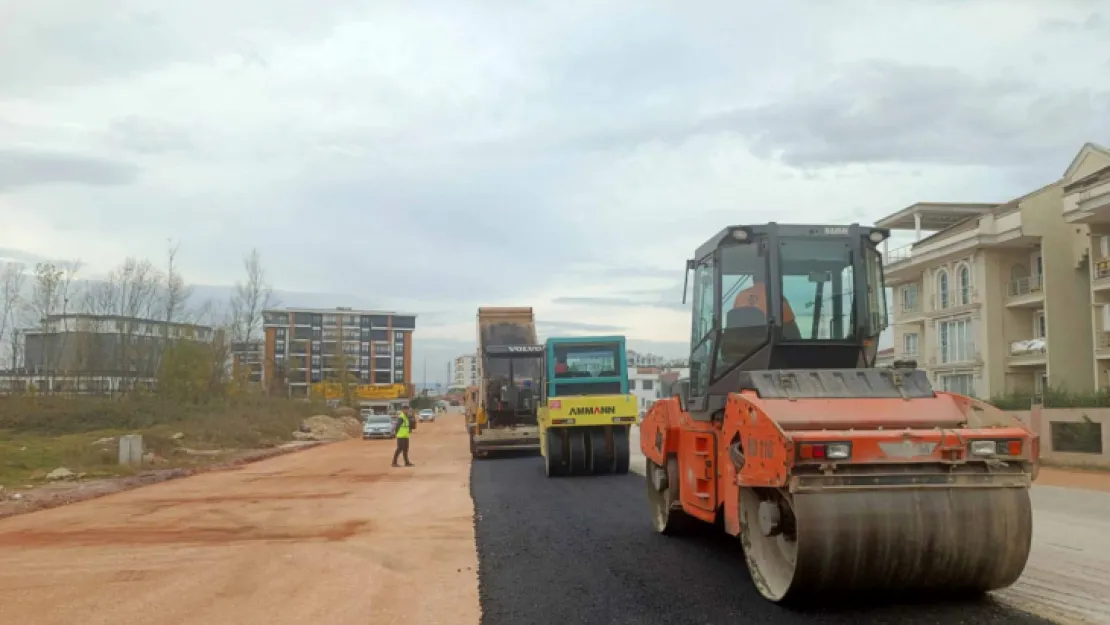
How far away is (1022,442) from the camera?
6.01m

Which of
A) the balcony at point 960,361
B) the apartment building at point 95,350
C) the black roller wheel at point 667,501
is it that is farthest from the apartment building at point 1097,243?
the apartment building at point 95,350

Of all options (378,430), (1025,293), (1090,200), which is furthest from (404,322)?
(1090,200)

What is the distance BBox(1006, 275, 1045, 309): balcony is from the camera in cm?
3347

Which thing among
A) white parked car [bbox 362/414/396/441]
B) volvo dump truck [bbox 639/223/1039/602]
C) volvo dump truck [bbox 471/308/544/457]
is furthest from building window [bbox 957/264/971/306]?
volvo dump truck [bbox 639/223/1039/602]

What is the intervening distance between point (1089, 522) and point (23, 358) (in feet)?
174

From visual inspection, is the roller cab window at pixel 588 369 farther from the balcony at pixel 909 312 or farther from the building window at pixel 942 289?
the balcony at pixel 909 312

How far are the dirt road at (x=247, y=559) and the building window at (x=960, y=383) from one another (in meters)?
27.0

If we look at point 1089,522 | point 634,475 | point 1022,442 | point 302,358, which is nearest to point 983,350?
point 634,475

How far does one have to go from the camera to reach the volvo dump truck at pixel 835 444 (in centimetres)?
585

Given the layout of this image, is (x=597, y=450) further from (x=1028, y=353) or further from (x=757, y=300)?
(x=1028, y=353)

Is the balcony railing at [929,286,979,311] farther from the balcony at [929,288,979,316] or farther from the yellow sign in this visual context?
the yellow sign

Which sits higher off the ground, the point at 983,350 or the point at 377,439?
the point at 983,350

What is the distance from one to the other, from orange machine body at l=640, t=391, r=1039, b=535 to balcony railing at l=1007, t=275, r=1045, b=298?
31.1m

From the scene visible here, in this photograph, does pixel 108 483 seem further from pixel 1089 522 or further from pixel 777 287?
pixel 1089 522
